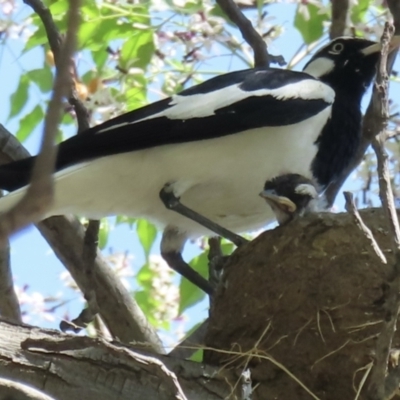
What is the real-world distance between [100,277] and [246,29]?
2.73 ft

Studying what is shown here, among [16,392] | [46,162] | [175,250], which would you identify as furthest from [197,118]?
[46,162]

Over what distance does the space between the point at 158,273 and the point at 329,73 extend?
3.27 ft

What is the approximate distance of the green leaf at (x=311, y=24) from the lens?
8.33 ft

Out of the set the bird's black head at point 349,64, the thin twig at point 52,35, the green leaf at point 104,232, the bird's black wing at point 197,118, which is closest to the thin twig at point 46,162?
the thin twig at point 52,35

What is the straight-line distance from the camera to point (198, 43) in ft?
8.82

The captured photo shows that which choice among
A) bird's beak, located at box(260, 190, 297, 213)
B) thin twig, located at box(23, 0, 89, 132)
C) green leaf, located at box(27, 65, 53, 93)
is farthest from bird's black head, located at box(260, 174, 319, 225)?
green leaf, located at box(27, 65, 53, 93)

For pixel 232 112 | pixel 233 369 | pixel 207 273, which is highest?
pixel 232 112

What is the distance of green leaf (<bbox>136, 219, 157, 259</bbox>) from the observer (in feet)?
8.92

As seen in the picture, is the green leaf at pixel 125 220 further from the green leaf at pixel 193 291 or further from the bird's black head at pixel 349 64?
the bird's black head at pixel 349 64

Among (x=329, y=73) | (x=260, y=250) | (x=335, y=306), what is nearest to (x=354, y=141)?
(x=329, y=73)

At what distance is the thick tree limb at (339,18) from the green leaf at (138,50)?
1.90 feet

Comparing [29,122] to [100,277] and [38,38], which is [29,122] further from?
[100,277]

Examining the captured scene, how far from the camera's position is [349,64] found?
2.72m

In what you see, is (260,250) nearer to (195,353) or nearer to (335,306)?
(335,306)
